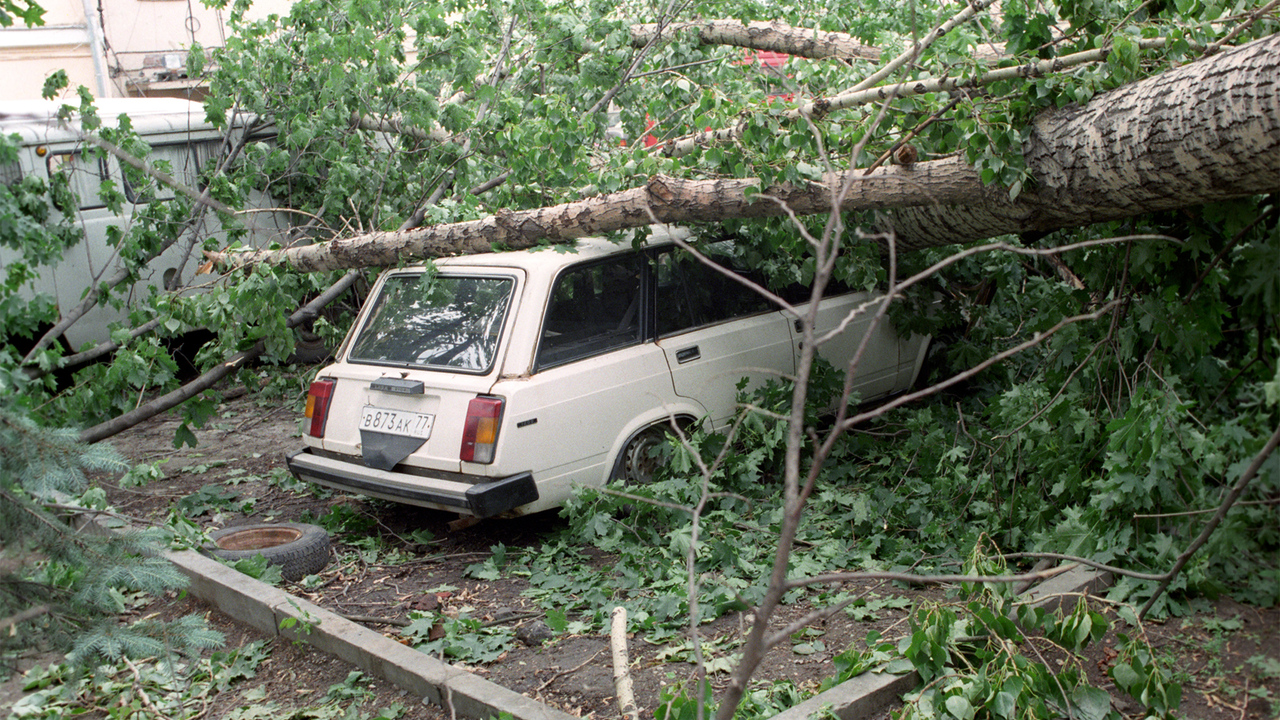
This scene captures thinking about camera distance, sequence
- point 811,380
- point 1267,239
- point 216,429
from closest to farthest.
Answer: point 1267,239 → point 811,380 → point 216,429

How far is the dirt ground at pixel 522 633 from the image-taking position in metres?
3.40

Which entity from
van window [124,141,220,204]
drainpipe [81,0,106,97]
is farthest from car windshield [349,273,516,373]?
drainpipe [81,0,106,97]

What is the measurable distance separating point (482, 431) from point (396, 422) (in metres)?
0.60

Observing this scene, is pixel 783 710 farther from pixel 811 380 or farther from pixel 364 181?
pixel 364 181

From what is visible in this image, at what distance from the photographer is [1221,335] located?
397 cm

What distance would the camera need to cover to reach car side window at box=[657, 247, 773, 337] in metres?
5.59

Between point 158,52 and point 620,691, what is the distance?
1732 centimetres

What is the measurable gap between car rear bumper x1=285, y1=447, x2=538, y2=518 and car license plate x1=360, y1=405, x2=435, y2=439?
0.21 m

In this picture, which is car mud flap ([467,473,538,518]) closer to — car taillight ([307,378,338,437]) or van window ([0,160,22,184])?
car taillight ([307,378,338,437])

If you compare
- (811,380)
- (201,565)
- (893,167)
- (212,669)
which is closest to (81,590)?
(212,669)

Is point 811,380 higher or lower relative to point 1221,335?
lower

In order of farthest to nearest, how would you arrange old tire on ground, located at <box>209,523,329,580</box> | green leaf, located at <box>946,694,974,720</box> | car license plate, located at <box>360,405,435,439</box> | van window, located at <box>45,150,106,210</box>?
van window, located at <box>45,150,106,210</box>
car license plate, located at <box>360,405,435,439</box>
old tire on ground, located at <box>209,523,329,580</box>
green leaf, located at <box>946,694,974,720</box>

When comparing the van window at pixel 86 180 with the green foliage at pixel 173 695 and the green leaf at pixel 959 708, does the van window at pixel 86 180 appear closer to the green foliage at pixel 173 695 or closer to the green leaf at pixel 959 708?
the green foliage at pixel 173 695

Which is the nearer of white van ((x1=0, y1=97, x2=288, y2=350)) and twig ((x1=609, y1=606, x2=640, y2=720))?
twig ((x1=609, y1=606, x2=640, y2=720))
